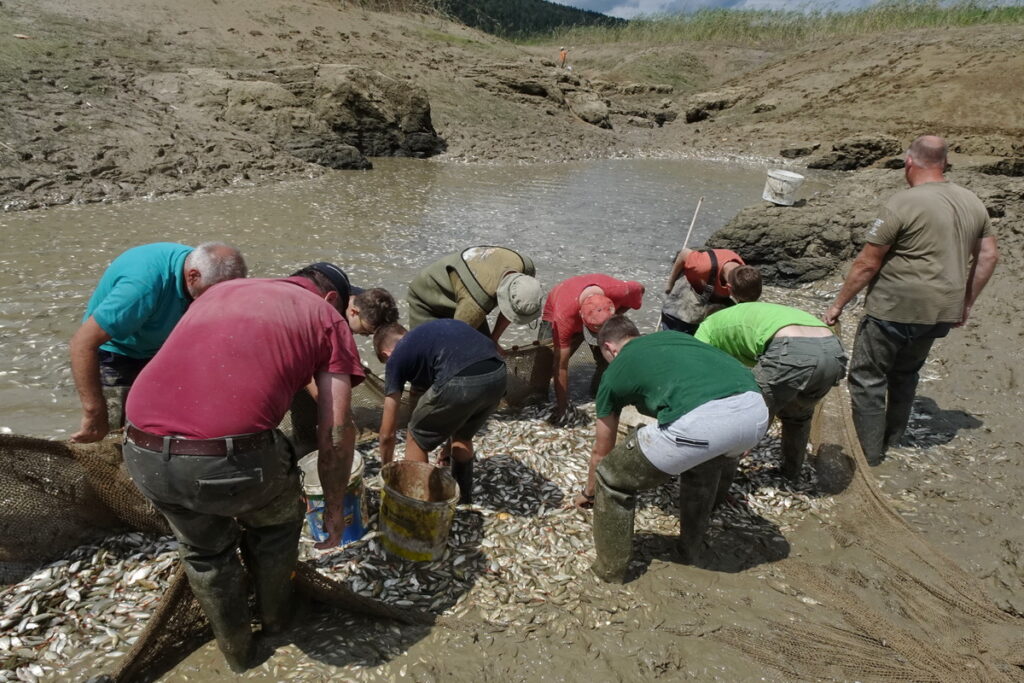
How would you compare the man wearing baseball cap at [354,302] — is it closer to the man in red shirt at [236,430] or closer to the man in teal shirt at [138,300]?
the man in teal shirt at [138,300]

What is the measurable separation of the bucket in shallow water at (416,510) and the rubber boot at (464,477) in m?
0.31

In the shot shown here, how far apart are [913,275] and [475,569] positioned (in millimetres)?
3808

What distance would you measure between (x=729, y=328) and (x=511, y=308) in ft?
5.20

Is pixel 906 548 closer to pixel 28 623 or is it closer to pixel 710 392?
pixel 710 392

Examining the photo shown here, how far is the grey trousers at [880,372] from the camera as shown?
15.7 feet

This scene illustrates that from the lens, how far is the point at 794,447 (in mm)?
4684

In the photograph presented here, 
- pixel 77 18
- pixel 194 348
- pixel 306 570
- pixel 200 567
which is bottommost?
pixel 306 570

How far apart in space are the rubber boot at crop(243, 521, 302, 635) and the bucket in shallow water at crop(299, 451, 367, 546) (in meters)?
0.57

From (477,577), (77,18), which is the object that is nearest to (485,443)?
(477,577)

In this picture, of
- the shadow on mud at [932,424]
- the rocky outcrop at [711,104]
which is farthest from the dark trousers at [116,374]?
the rocky outcrop at [711,104]

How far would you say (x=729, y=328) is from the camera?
446 cm

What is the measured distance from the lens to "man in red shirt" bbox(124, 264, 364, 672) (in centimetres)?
243

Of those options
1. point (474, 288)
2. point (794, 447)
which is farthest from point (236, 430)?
point (794, 447)

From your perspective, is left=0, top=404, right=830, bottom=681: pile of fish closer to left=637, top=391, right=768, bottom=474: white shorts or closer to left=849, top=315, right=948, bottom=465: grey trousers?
left=849, top=315, right=948, bottom=465: grey trousers
